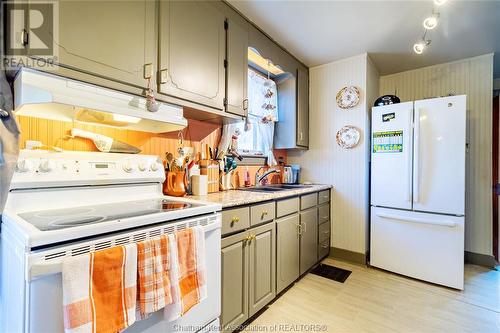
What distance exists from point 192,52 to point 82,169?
95 cm

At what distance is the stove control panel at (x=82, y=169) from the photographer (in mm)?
1060

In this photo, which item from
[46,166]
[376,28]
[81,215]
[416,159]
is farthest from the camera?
[416,159]

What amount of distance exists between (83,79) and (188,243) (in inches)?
34.9

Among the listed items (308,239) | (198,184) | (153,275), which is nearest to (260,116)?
(198,184)

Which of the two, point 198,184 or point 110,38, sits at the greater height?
point 110,38

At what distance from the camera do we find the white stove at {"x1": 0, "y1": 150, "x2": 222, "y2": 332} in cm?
70

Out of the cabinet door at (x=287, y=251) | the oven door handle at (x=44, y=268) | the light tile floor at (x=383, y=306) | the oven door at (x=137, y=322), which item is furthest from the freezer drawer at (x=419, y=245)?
the oven door handle at (x=44, y=268)

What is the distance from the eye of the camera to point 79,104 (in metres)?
1.03

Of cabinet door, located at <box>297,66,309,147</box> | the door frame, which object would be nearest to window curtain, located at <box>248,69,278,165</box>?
cabinet door, located at <box>297,66,309,147</box>

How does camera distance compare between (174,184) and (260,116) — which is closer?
(174,184)

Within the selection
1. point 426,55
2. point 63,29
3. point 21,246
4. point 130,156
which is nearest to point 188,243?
point 21,246

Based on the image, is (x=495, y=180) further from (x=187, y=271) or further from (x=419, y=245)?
(x=187, y=271)

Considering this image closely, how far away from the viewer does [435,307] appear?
1.88 m

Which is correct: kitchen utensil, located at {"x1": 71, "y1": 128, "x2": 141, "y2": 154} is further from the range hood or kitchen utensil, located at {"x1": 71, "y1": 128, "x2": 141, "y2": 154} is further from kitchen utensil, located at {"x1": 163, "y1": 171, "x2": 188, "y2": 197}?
kitchen utensil, located at {"x1": 163, "y1": 171, "x2": 188, "y2": 197}
